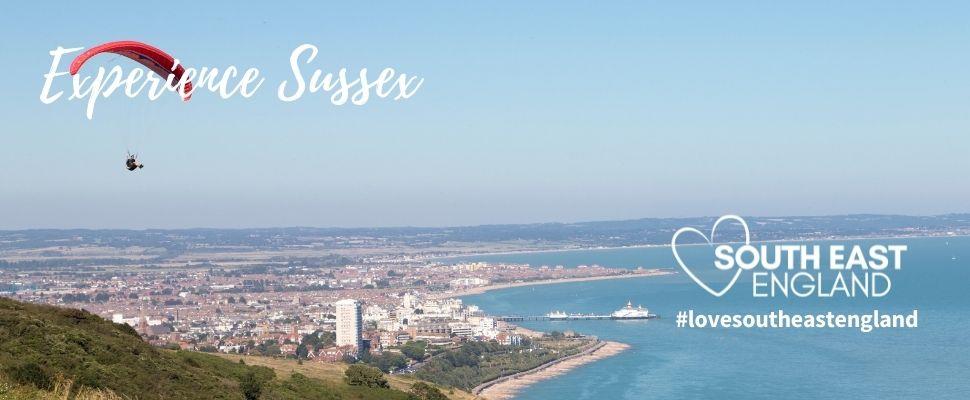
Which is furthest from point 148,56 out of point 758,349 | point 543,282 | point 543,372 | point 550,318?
point 543,282

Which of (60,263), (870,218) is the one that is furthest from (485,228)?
(60,263)

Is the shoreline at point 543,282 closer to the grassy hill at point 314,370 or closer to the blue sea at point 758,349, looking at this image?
the blue sea at point 758,349

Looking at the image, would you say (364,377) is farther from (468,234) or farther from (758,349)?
(468,234)

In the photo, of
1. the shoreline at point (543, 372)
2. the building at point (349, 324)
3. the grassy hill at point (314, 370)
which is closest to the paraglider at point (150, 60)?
the grassy hill at point (314, 370)

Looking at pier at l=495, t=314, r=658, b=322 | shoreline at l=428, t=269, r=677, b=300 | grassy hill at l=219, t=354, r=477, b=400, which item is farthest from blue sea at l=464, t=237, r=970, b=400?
grassy hill at l=219, t=354, r=477, b=400

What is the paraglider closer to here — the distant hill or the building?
the building

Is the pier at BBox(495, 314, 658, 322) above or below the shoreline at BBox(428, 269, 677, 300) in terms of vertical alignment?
below

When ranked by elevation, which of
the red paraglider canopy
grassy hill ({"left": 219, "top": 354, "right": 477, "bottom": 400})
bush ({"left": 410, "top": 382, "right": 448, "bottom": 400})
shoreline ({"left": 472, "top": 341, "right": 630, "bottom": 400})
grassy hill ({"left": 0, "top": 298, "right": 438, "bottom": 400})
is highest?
the red paraglider canopy
